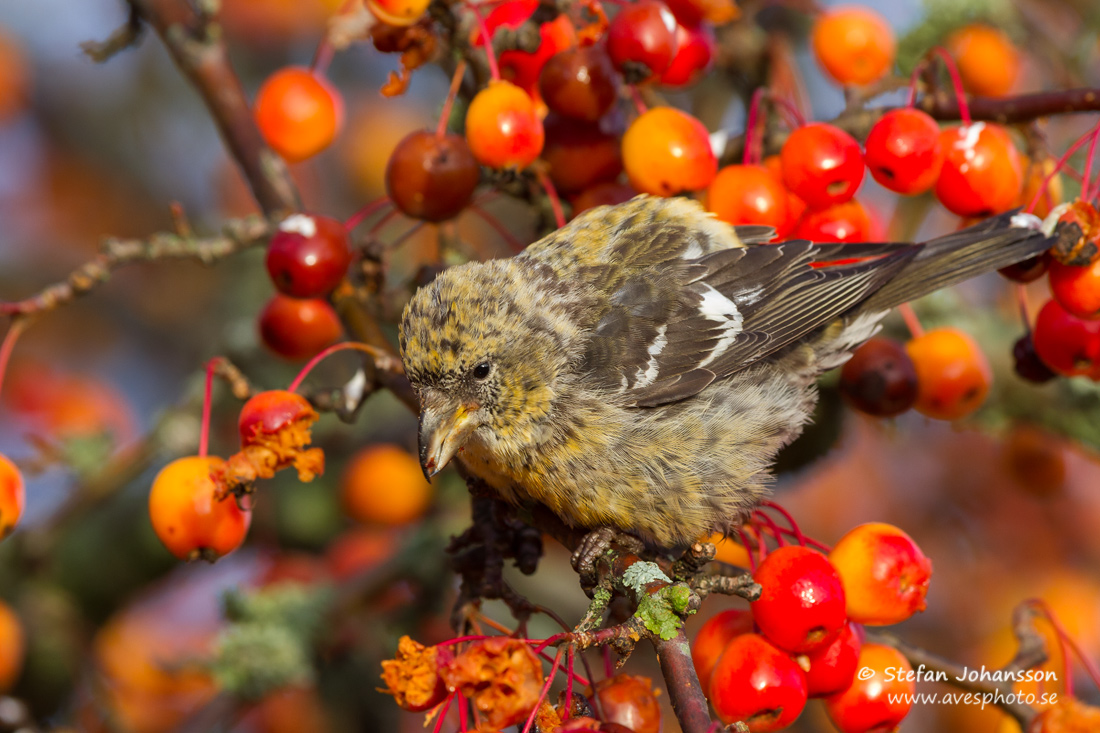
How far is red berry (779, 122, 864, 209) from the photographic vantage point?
206cm

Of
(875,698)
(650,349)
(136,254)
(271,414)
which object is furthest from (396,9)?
(875,698)

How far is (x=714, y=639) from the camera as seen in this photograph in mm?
1884

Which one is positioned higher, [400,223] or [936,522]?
[400,223]

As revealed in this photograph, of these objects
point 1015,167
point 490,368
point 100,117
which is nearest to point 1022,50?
point 1015,167

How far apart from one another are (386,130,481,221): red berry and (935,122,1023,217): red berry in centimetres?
110

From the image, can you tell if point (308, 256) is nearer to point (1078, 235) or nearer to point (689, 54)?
point (689, 54)

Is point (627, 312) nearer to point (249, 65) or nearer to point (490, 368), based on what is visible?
point (490, 368)

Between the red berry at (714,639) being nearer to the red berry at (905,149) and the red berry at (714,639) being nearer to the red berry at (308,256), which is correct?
the red berry at (905,149)

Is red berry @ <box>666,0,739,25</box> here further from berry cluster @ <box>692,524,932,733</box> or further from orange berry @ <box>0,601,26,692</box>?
orange berry @ <box>0,601,26,692</box>

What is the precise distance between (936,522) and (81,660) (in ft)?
11.6

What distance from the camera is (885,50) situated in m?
2.65

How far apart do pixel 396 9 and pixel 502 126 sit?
34 cm

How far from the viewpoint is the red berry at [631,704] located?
1.74 m

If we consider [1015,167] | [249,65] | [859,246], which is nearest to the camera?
[1015,167]
